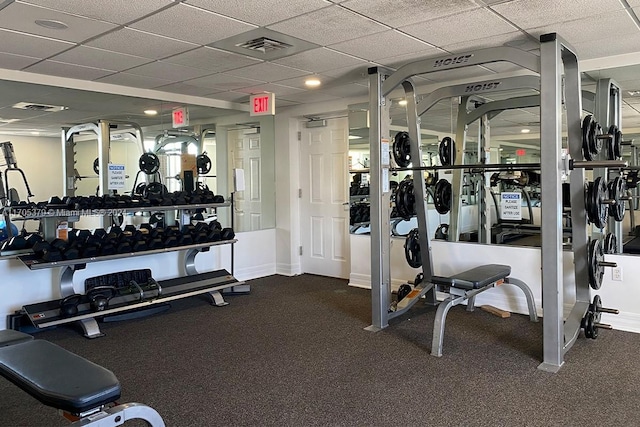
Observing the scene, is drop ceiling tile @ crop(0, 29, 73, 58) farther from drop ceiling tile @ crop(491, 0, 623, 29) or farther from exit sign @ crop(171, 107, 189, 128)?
drop ceiling tile @ crop(491, 0, 623, 29)

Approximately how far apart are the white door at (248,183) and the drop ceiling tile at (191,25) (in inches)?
115

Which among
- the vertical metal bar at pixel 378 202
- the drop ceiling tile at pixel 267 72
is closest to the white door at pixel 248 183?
the drop ceiling tile at pixel 267 72

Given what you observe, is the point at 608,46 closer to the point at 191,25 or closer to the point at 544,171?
the point at 544,171

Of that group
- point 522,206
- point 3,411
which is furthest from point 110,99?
point 522,206

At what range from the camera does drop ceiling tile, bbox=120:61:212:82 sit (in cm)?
401

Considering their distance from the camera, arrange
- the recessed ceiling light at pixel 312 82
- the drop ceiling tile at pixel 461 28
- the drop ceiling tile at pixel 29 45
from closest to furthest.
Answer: the drop ceiling tile at pixel 461 28 → the drop ceiling tile at pixel 29 45 → the recessed ceiling light at pixel 312 82

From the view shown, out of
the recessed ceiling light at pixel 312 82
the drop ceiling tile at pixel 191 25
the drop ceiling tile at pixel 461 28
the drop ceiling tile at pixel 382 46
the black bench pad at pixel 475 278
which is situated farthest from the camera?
the recessed ceiling light at pixel 312 82

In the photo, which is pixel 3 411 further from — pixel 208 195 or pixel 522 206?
pixel 522 206

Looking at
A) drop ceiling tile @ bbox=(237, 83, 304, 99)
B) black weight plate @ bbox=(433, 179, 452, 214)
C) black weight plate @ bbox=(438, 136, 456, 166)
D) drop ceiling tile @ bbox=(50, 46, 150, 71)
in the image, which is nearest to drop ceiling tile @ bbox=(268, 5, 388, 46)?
drop ceiling tile @ bbox=(50, 46, 150, 71)

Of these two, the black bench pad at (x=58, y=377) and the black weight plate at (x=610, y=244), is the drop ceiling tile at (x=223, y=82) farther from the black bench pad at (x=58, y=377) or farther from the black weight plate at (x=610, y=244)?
the black weight plate at (x=610, y=244)

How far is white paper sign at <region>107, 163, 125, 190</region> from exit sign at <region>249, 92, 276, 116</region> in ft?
5.02

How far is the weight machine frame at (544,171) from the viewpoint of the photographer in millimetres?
2988

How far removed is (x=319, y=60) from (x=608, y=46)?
2159 mm

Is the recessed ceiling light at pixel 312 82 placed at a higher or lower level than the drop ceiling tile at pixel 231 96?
lower
